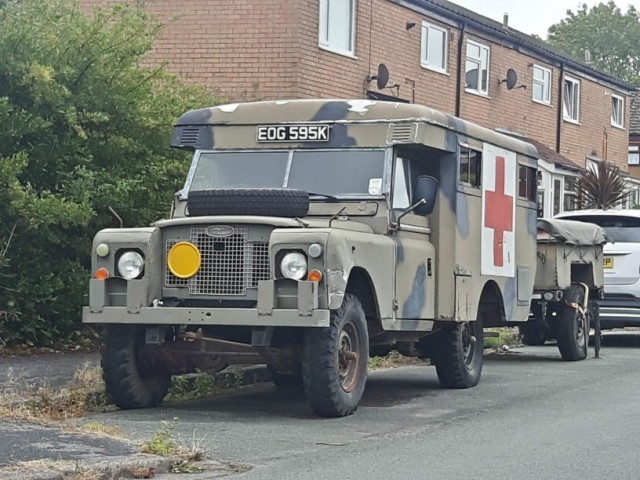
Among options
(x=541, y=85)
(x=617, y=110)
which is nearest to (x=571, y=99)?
(x=541, y=85)

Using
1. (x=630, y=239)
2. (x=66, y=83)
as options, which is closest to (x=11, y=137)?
(x=66, y=83)

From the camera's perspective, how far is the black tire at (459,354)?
12492mm

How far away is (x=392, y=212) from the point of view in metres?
11.2

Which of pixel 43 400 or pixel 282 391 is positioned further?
pixel 282 391

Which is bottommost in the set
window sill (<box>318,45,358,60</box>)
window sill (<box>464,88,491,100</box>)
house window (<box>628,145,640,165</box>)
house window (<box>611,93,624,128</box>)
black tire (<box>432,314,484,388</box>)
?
black tire (<box>432,314,484,388</box>)

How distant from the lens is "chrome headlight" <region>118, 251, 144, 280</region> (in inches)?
407

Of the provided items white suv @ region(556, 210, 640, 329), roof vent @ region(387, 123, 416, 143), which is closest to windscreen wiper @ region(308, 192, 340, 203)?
roof vent @ region(387, 123, 416, 143)

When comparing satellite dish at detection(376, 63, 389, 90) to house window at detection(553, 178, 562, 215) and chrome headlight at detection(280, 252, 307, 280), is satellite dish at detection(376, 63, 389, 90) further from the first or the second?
chrome headlight at detection(280, 252, 307, 280)

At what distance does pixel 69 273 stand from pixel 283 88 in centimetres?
879

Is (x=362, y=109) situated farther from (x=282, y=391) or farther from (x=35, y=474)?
(x=35, y=474)

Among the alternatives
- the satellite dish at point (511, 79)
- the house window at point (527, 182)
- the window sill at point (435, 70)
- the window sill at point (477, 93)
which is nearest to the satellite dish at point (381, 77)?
the window sill at point (435, 70)

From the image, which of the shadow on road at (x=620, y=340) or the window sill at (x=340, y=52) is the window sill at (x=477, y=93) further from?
the shadow on road at (x=620, y=340)

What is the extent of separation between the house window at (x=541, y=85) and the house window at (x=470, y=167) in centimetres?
2142

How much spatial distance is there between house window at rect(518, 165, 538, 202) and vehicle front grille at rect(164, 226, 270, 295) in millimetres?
4786
